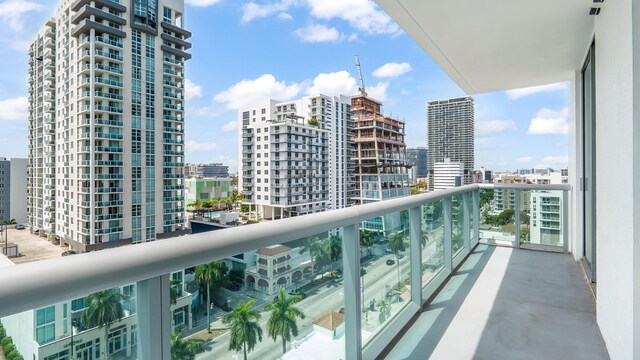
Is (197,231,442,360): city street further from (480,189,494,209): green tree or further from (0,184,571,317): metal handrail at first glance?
(480,189,494,209): green tree

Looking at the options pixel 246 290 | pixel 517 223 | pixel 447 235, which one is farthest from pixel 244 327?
pixel 517 223

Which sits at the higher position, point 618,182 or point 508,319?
point 618,182

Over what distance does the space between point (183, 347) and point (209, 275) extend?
0.17m

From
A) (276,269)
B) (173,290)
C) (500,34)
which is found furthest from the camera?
(500,34)

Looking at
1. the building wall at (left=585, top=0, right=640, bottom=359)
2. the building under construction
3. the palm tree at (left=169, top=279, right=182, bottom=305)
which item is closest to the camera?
the palm tree at (left=169, top=279, right=182, bottom=305)

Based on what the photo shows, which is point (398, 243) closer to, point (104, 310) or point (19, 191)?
point (104, 310)

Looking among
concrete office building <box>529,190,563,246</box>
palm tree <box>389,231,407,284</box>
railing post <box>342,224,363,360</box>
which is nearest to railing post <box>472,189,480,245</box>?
concrete office building <box>529,190,563,246</box>

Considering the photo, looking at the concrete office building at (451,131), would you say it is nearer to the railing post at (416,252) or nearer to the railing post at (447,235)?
the railing post at (447,235)

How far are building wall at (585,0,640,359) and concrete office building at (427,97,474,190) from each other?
23423mm

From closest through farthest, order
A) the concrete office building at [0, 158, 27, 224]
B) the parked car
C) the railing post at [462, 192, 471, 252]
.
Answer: the parked car → the railing post at [462, 192, 471, 252] → the concrete office building at [0, 158, 27, 224]

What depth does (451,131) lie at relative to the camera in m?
25.3

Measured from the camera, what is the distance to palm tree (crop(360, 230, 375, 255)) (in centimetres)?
147

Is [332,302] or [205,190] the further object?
[205,190]

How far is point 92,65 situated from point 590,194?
23.5 m
